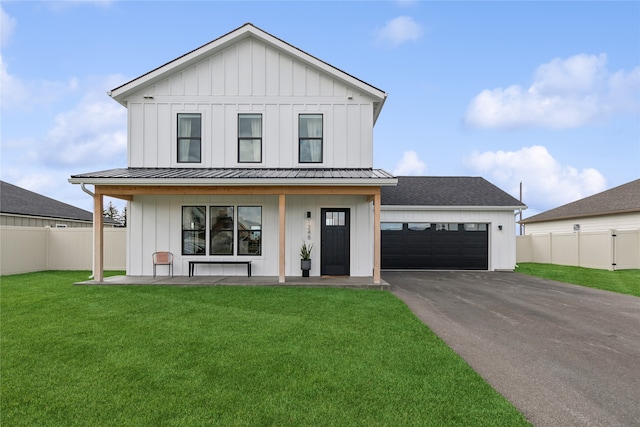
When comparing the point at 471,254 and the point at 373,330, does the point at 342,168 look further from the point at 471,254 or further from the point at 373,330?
the point at 471,254

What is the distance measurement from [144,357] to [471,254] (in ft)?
46.6

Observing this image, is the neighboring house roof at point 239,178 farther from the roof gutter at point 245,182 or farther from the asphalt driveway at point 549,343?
the asphalt driveway at point 549,343

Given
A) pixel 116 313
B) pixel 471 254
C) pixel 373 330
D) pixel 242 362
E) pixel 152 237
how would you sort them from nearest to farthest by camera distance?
pixel 242 362 < pixel 373 330 < pixel 116 313 < pixel 152 237 < pixel 471 254

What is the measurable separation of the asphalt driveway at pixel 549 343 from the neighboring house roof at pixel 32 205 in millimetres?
17931

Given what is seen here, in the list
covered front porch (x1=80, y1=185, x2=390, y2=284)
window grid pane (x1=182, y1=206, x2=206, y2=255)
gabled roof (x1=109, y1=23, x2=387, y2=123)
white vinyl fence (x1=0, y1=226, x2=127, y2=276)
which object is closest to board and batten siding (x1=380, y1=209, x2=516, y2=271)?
covered front porch (x1=80, y1=185, x2=390, y2=284)

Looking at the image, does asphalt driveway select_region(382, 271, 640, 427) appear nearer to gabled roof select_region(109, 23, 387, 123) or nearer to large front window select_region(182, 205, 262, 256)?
large front window select_region(182, 205, 262, 256)

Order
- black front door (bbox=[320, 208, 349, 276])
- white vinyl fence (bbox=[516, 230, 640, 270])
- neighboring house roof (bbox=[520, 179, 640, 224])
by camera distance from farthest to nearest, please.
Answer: neighboring house roof (bbox=[520, 179, 640, 224]), white vinyl fence (bbox=[516, 230, 640, 270]), black front door (bbox=[320, 208, 349, 276])

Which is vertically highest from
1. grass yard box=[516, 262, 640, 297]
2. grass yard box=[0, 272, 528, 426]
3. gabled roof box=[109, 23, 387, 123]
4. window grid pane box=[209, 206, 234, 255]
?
gabled roof box=[109, 23, 387, 123]

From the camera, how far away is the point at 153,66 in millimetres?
11453

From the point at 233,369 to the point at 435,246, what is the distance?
1301cm

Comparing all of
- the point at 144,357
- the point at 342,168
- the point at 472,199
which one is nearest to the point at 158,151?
the point at 342,168

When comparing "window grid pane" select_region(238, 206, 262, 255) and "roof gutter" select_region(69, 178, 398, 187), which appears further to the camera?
"window grid pane" select_region(238, 206, 262, 255)

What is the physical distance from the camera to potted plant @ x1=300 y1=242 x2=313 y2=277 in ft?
35.4

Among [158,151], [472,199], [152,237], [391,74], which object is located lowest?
[152,237]
